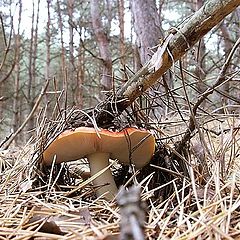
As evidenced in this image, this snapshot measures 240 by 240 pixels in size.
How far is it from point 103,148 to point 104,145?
2 cm

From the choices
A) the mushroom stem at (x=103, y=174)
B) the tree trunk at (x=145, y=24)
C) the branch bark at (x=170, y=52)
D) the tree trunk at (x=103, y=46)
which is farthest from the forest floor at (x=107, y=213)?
the tree trunk at (x=103, y=46)

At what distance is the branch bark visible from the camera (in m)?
1.02

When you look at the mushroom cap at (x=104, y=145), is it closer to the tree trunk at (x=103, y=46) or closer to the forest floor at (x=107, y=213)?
the forest floor at (x=107, y=213)

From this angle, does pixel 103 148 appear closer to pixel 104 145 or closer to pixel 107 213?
pixel 104 145

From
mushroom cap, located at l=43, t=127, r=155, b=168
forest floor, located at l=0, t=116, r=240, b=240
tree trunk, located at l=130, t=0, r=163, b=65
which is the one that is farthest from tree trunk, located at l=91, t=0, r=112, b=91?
forest floor, located at l=0, t=116, r=240, b=240

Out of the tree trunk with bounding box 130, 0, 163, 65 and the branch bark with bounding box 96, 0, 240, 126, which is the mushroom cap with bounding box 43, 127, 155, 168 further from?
the tree trunk with bounding box 130, 0, 163, 65

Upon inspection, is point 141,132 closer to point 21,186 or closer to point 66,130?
point 66,130

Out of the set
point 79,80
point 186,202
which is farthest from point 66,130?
point 79,80

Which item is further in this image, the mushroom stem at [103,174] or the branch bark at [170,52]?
the mushroom stem at [103,174]

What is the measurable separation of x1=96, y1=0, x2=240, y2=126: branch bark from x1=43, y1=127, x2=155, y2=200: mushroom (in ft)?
0.28

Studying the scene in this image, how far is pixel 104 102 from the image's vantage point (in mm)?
1278

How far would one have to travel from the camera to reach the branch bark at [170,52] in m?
1.02

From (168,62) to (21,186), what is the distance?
1.89 feet

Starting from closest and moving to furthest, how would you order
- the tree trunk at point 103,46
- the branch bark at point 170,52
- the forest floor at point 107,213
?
the forest floor at point 107,213 → the branch bark at point 170,52 → the tree trunk at point 103,46
